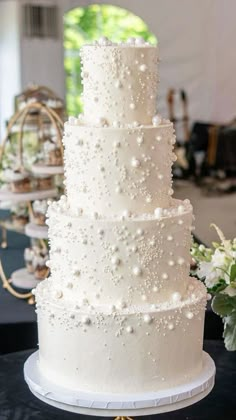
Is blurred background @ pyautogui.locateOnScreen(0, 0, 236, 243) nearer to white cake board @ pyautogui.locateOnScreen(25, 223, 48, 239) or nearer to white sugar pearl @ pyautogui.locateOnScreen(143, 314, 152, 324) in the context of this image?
white cake board @ pyautogui.locateOnScreen(25, 223, 48, 239)

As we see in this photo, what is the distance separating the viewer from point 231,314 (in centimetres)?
230

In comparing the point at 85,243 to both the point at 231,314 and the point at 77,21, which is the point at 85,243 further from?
the point at 77,21

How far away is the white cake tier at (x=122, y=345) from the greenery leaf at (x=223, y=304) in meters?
0.25

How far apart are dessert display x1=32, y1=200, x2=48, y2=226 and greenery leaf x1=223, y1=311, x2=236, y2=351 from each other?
5.03ft

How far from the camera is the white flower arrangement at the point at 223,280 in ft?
7.57

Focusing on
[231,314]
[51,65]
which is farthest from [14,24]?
[231,314]

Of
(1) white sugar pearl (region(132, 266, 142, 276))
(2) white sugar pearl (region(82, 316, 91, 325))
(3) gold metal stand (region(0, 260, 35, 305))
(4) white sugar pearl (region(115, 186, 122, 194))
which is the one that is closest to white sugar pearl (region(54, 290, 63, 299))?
(2) white sugar pearl (region(82, 316, 91, 325))

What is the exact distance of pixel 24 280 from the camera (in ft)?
11.6

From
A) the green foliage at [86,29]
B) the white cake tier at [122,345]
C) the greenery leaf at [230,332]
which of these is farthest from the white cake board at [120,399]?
the green foliage at [86,29]

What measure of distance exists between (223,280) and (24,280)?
4.59 feet

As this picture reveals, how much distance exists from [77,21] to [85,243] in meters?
9.22

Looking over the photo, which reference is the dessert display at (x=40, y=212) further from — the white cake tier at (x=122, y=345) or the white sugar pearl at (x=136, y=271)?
the white sugar pearl at (x=136, y=271)

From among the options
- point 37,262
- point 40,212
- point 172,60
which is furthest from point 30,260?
point 172,60

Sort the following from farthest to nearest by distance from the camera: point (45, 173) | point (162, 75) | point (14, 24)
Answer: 1. point (162, 75)
2. point (14, 24)
3. point (45, 173)
